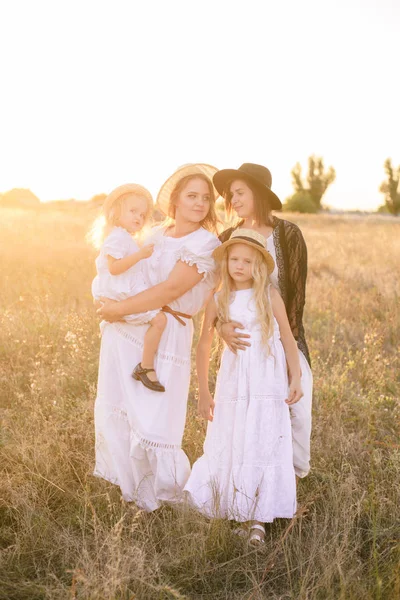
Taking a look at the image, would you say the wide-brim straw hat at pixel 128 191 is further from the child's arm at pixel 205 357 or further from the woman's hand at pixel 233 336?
the woman's hand at pixel 233 336

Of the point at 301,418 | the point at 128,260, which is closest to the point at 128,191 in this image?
the point at 128,260

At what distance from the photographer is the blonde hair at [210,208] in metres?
3.33

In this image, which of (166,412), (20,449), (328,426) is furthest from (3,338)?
(328,426)

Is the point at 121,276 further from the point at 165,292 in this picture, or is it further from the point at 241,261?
the point at 241,261

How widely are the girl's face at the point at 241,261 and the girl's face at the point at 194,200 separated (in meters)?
0.31

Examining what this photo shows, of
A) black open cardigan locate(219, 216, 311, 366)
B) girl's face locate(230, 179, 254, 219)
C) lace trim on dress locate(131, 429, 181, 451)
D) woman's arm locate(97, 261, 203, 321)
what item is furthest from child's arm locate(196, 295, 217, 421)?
girl's face locate(230, 179, 254, 219)

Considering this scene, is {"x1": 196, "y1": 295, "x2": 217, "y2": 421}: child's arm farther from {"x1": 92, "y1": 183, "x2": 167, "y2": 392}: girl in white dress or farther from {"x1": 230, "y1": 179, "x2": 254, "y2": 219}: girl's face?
{"x1": 230, "y1": 179, "x2": 254, "y2": 219}: girl's face

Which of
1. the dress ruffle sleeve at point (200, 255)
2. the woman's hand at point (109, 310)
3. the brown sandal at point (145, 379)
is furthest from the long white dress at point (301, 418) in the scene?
the woman's hand at point (109, 310)

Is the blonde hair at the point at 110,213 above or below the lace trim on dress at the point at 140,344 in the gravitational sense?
above

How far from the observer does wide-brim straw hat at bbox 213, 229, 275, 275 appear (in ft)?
10.0

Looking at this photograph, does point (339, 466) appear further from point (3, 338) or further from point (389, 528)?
point (3, 338)

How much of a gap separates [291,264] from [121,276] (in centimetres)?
102

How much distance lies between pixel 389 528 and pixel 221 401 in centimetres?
118

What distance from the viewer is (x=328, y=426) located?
4.27 meters
